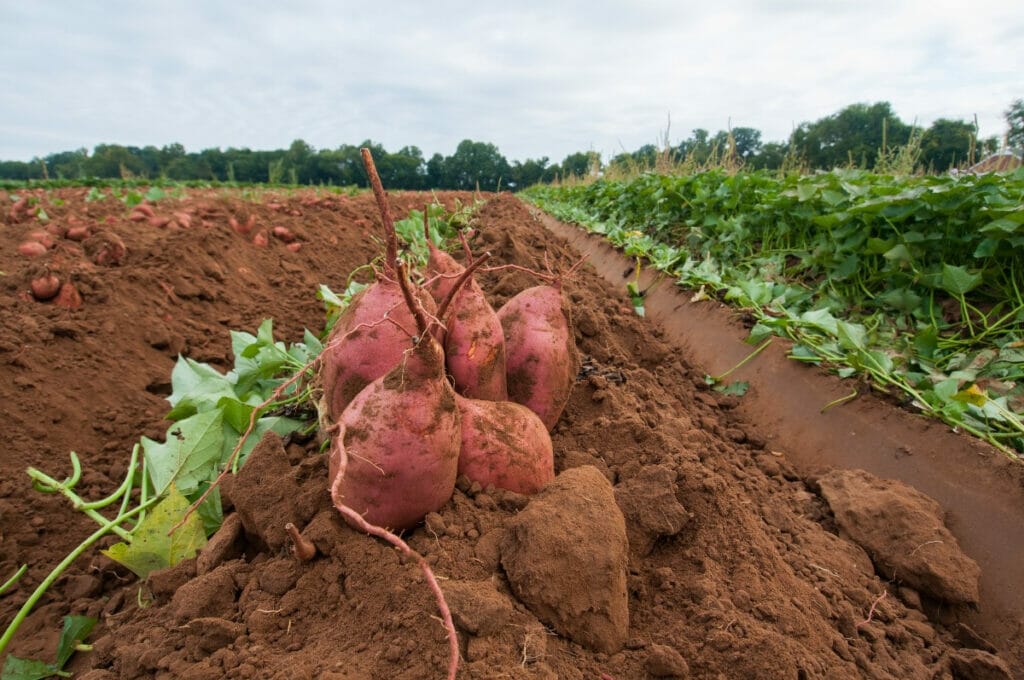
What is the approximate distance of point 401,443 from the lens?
1.13 metres

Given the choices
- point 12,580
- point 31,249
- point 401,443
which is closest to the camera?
point 401,443

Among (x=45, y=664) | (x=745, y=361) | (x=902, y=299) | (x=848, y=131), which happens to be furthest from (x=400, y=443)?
(x=848, y=131)

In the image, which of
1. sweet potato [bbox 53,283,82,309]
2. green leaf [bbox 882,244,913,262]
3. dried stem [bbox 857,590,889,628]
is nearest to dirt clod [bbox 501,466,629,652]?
dried stem [bbox 857,590,889,628]

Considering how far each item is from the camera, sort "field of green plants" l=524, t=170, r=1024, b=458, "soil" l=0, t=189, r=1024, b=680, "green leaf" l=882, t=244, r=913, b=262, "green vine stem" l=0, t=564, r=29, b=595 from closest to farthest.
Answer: "soil" l=0, t=189, r=1024, b=680 → "green vine stem" l=0, t=564, r=29, b=595 → "field of green plants" l=524, t=170, r=1024, b=458 → "green leaf" l=882, t=244, r=913, b=262

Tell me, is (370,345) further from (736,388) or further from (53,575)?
(736,388)

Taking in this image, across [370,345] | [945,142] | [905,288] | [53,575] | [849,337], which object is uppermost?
[945,142]

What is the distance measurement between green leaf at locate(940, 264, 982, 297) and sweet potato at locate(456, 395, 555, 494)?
2.59 meters

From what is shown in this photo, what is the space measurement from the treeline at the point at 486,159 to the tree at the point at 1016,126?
0.63 feet

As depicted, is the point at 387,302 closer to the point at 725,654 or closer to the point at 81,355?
the point at 725,654

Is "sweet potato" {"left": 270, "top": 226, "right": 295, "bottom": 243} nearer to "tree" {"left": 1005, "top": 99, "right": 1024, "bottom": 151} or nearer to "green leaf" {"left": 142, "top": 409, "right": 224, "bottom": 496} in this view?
Result: "green leaf" {"left": 142, "top": 409, "right": 224, "bottom": 496}

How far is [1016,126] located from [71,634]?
8.53 metres

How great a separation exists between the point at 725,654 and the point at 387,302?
3.65 ft

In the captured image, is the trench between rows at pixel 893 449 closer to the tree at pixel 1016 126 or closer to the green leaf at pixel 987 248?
the green leaf at pixel 987 248

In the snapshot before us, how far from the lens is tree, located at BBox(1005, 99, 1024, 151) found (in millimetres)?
4991
